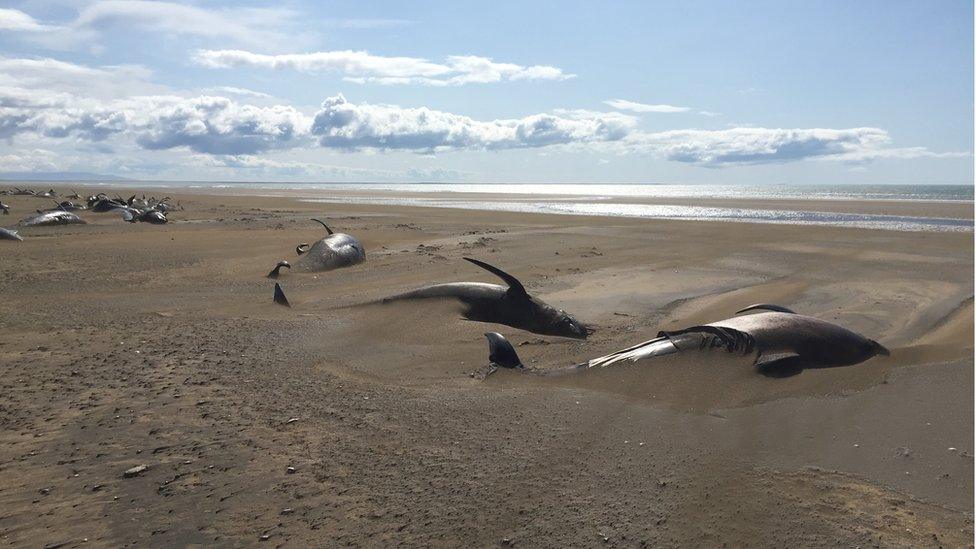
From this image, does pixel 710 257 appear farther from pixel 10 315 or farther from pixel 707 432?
pixel 10 315

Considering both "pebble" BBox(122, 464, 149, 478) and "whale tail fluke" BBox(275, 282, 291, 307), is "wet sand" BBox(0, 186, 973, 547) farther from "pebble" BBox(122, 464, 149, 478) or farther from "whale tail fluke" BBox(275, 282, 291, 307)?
"whale tail fluke" BBox(275, 282, 291, 307)

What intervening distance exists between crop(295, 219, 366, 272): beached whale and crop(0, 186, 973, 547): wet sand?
2.54 metres

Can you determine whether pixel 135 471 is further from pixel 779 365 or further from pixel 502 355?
pixel 779 365

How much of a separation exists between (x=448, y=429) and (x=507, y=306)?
136 inches

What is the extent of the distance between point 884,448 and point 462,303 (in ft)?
15.6

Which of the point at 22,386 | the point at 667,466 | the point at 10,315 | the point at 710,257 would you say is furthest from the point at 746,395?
the point at 710,257

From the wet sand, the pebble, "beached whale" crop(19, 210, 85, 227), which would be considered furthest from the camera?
"beached whale" crop(19, 210, 85, 227)

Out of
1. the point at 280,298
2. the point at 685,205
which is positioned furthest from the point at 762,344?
the point at 685,205

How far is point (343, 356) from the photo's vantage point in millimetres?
6105

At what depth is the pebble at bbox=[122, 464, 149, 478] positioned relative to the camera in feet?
11.7

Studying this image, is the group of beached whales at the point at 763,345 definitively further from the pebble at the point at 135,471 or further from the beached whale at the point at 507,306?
the pebble at the point at 135,471

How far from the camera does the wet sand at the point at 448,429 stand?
10.3 feet

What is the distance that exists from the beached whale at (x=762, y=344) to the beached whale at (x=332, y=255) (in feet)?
22.1

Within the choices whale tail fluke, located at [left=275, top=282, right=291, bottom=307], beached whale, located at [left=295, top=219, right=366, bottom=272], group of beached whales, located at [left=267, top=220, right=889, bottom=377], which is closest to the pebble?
group of beached whales, located at [left=267, top=220, right=889, bottom=377]
